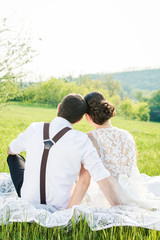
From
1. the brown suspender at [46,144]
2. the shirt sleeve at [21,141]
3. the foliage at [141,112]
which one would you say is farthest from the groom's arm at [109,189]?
the foliage at [141,112]

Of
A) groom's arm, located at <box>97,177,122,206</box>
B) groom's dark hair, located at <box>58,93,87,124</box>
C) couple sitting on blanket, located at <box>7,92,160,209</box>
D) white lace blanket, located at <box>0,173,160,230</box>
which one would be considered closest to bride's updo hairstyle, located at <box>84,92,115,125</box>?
couple sitting on blanket, located at <box>7,92,160,209</box>

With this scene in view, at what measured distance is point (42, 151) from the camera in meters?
2.51

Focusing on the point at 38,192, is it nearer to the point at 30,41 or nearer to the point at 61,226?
the point at 61,226

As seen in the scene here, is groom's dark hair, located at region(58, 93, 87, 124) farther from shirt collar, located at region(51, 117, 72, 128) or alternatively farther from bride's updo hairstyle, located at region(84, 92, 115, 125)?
bride's updo hairstyle, located at region(84, 92, 115, 125)

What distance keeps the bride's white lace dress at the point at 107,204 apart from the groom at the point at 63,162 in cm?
14

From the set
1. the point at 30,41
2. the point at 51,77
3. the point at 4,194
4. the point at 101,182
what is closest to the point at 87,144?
the point at 101,182

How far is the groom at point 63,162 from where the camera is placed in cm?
246

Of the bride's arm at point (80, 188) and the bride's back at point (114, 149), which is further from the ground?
the bride's back at point (114, 149)

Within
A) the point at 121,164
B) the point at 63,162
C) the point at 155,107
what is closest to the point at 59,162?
the point at 63,162

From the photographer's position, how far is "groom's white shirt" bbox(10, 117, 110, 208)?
2455 mm

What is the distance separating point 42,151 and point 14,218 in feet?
2.03

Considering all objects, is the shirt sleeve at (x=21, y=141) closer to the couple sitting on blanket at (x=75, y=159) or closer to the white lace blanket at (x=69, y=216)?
the couple sitting on blanket at (x=75, y=159)

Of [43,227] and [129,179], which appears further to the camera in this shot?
[129,179]

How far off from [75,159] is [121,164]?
774mm
